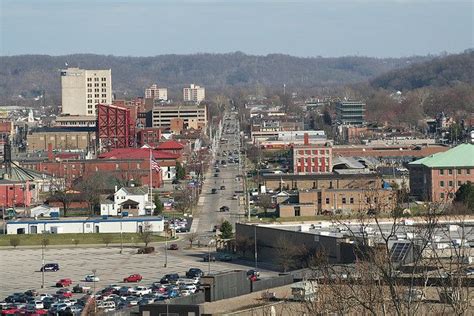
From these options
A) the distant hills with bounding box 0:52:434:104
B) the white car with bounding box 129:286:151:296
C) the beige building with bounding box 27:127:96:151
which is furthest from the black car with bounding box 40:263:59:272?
the distant hills with bounding box 0:52:434:104

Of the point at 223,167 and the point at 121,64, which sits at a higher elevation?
the point at 121,64

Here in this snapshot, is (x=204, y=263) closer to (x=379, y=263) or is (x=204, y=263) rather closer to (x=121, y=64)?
(x=379, y=263)

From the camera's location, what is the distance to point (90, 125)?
65.2m

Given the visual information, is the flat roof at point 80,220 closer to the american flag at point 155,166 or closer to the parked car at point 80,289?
the parked car at point 80,289

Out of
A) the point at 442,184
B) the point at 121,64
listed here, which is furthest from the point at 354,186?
the point at 121,64

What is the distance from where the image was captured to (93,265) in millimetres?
24812

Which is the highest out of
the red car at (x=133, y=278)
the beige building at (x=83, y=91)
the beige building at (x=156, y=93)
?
the beige building at (x=156, y=93)

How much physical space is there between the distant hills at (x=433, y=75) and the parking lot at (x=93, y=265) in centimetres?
8248

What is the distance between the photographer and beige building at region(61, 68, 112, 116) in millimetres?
75250

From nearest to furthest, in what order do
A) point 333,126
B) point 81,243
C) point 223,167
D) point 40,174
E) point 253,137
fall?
point 81,243, point 40,174, point 223,167, point 253,137, point 333,126

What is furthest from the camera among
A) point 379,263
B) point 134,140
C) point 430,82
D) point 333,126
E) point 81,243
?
point 430,82

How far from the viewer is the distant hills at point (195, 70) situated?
148 metres

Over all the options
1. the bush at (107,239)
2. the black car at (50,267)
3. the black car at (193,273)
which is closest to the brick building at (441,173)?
the bush at (107,239)

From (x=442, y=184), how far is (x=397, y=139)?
843 inches
